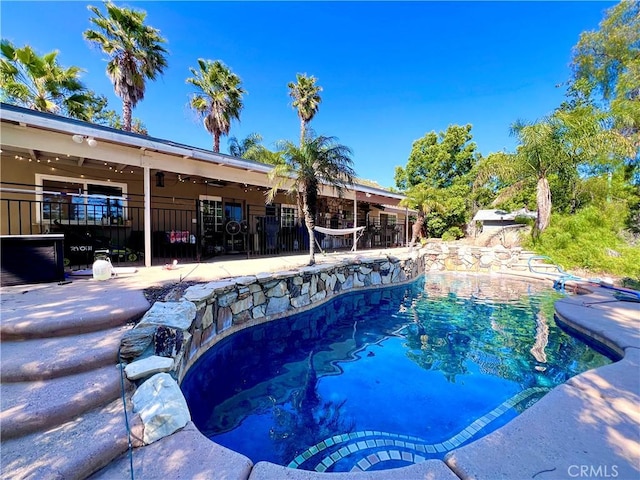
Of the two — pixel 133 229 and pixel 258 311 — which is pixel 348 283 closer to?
pixel 258 311

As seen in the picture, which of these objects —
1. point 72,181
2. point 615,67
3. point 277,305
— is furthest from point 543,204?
point 72,181

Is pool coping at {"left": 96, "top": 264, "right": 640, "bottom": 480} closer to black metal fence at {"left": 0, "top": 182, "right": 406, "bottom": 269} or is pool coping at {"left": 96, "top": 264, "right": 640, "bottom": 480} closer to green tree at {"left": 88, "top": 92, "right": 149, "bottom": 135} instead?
black metal fence at {"left": 0, "top": 182, "right": 406, "bottom": 269}

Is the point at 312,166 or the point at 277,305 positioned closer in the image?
the point at 277,305

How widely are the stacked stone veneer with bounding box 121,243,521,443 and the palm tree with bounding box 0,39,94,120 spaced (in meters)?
13.1

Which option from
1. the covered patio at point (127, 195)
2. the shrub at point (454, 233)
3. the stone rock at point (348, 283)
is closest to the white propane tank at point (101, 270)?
the covered patio at point (127, 195)

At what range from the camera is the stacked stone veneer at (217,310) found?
7.33 ft

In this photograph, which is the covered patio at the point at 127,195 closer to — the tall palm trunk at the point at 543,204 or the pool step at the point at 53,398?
the pool step at the point at 53,398

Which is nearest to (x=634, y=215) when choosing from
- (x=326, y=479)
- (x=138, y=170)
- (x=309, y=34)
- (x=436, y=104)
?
(x=436, y=104)

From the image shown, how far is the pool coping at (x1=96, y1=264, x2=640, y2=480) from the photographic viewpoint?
1.54 metres

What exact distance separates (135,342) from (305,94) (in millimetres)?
19575

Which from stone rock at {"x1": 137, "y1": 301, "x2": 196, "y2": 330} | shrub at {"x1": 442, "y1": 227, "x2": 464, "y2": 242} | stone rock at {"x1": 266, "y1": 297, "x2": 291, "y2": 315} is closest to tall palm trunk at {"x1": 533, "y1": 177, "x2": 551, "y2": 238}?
shrub at {"x1": 442, "y1": 227, "x2": 464, "y2": 242}

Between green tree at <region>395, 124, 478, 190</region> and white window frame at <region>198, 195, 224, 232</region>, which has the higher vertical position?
green tree at <region>395, 124, 478, 190</region>

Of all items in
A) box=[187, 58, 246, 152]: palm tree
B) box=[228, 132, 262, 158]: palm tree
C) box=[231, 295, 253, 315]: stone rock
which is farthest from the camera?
box=[228, 132, 262, 158]: palm tree

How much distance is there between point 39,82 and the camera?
1055 cm
